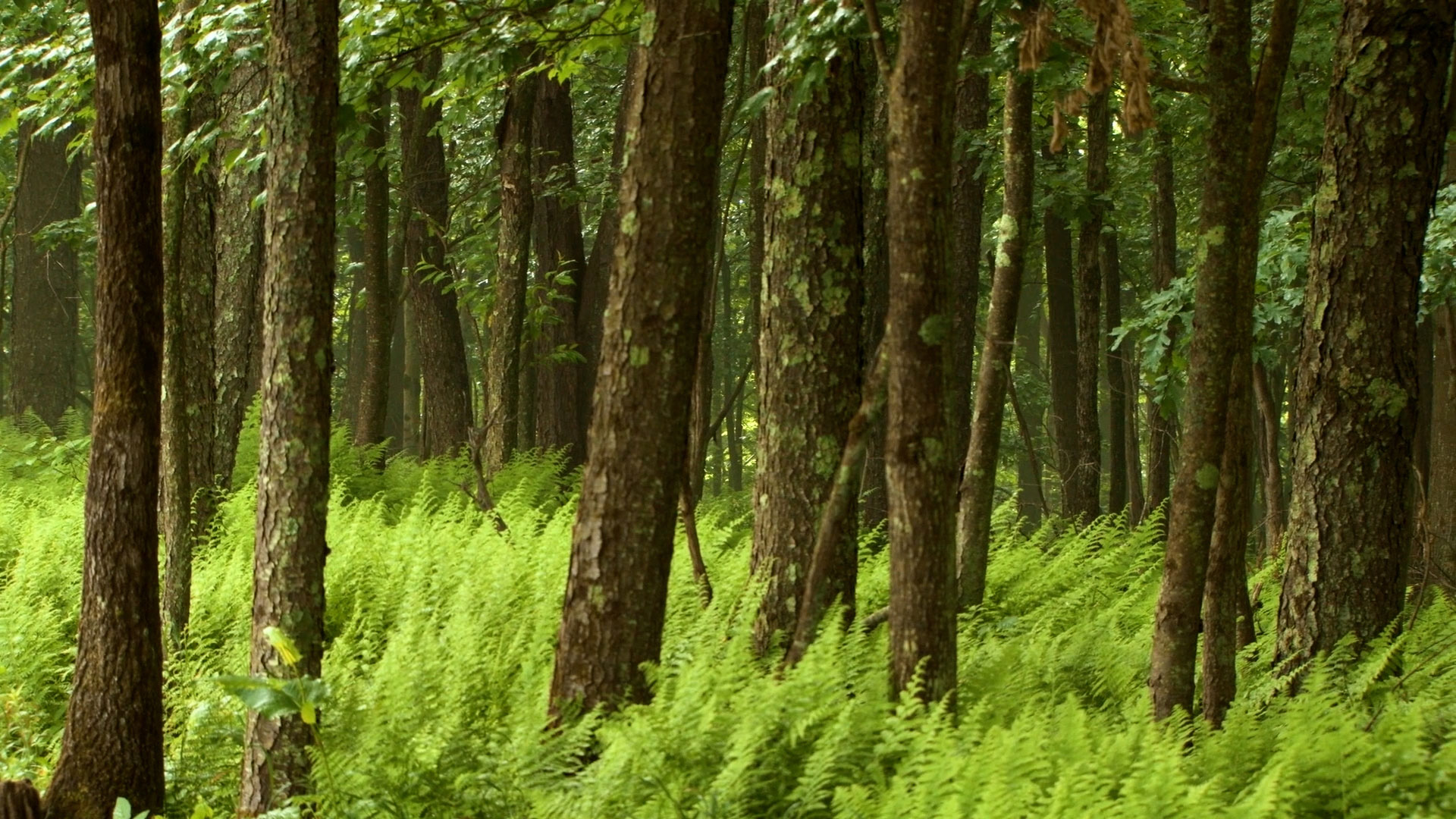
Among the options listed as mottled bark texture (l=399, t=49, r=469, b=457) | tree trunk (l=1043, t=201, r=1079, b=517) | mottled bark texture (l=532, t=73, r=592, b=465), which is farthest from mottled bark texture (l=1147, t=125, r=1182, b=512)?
mottled bark texture (l=399, t=49, r=469, b=457)

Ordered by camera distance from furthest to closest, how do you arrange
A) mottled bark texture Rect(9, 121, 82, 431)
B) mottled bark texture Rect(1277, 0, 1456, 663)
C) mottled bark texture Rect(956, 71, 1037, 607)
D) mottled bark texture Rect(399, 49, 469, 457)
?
mottled bark texture Rect(9, 121, 82, 431) < mottled bark texture Rect(399, 49, 469, 457) < mottled bark texture Rect(956, 71, 1037, 607) < mottled bark texture Rect(1277, 0, 1456, 663)

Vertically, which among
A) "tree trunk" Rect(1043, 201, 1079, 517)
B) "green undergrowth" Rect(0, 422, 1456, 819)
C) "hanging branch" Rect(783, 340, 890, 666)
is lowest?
"green undergrowth" Rect(0, 422, 1456, 819)

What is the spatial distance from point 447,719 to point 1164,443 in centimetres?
1054

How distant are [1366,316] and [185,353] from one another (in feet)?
→ 18.5

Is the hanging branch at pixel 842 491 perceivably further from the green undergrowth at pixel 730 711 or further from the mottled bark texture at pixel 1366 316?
the mottled bark texture at pixel 1366 316

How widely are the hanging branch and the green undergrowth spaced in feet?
0.60

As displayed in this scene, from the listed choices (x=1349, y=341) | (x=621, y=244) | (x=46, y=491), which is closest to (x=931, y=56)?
(x=621, y=244)

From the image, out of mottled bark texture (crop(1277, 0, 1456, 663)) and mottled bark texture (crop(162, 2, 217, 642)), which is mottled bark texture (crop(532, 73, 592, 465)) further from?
mottled bark texture (crop(1277, 0, 1456, 663))

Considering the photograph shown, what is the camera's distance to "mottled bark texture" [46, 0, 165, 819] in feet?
13.6

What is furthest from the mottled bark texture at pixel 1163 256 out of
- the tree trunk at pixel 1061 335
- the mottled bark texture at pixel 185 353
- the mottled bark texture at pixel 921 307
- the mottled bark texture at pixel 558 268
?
the mottled bark texture at pixel 921 307

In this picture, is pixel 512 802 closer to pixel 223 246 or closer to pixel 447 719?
pixel 447 719

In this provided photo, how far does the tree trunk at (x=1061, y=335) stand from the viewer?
48.4 ft

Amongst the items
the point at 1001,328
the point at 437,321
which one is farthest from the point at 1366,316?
the point at 437,321

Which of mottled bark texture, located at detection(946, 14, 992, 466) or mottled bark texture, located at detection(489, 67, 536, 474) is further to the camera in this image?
mottled bark texture, located at detection(489, 67, 536, 474)
